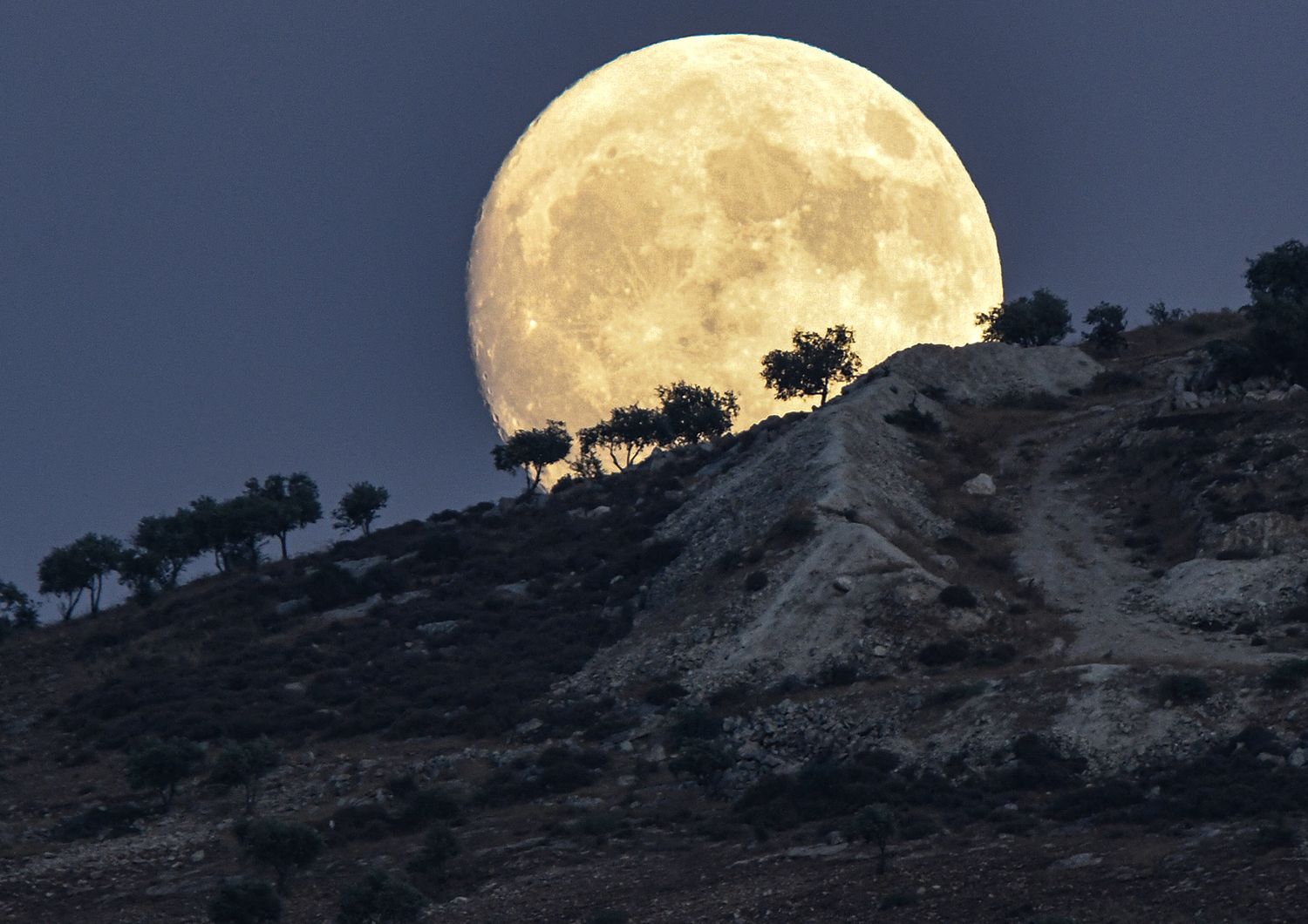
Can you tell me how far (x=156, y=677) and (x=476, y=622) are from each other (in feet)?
50.6

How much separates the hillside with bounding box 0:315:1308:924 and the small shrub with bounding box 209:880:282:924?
6.71 feet

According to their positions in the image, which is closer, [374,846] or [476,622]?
[374,846]

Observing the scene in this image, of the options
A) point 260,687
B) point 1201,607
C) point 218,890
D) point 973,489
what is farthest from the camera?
point 973,489

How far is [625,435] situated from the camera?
119 metres

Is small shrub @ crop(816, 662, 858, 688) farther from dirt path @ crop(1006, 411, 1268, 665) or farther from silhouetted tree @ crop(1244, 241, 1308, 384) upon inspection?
silhouetted tree @ crop(1244, 241, 1308, 384)

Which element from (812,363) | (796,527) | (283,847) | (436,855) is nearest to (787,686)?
(796,527)

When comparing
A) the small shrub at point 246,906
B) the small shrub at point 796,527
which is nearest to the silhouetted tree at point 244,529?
the small shrub at point 796,527

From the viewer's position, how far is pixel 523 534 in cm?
10156

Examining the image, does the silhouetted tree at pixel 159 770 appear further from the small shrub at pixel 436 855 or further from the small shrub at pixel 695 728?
the small shrub at pixel 695 728

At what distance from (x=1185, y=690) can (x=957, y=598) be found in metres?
14.4

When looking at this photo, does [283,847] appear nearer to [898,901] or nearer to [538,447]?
[898,901]

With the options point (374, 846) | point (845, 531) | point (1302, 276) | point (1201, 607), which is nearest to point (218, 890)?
point (374, 846)

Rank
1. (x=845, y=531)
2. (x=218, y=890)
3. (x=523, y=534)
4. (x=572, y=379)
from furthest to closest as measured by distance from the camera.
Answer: (x=572, y=379)
(x=523, y=534)
(x=845, y=531)
(x=218, y=890)

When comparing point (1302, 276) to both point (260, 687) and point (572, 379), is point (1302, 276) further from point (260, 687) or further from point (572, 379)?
point (260, 687)
